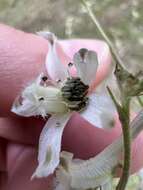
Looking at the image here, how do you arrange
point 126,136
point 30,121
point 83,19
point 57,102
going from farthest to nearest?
point 83,19 < point 30,121 < point 57,102 < point 126,136

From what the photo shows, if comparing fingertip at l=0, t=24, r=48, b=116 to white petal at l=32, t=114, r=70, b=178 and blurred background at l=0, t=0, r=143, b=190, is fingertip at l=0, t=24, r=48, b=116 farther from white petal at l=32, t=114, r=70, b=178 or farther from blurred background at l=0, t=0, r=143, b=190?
blurred background at l=0, t=0, r=143, b=190

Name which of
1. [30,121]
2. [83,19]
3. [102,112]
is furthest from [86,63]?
[83,19]

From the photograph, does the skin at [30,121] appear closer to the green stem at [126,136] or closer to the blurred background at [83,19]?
the green stem at [126,136]

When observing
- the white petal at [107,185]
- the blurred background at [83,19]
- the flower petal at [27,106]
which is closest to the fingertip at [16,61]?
the flower petal at [27,106]

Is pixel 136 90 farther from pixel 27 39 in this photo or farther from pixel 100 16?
pixel 100 16

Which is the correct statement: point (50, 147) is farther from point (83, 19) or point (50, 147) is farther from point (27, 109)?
point (83, 19)

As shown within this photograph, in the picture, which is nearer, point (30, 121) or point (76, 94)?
point (76, 94)
